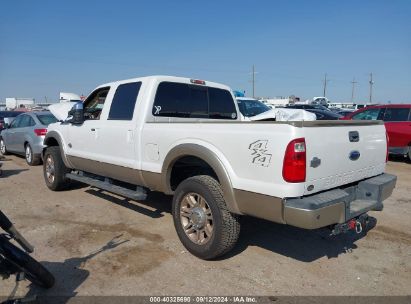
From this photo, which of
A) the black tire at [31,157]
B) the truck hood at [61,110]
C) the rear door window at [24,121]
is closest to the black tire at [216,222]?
the truck hood at [61,110]

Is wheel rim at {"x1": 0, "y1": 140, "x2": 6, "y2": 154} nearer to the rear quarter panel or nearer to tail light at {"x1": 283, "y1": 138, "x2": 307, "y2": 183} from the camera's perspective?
the rear quarter panel

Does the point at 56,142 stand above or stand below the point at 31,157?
above

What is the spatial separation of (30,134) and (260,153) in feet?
28.8

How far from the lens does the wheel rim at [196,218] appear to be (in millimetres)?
3941

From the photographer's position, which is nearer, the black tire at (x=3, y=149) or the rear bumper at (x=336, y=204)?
the rear bumper at (x=336, y=204)

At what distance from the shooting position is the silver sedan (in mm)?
10047

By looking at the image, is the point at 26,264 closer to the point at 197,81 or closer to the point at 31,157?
the point at 197,81

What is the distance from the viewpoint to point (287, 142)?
3078 millimetres

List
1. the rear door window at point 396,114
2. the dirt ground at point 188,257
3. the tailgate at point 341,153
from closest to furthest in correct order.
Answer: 1. the tailgate at point 341,153
2. the dirt ground at point 188,257
3. the rear door window at point 396,114

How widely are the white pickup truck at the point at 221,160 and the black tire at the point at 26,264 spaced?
4.97 ft

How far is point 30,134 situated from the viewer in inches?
402

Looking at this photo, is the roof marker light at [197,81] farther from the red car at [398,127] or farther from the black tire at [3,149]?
the black tire at [3,149]

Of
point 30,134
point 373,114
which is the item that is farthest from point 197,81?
point 373,114

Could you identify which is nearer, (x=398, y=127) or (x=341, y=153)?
(x=341, y=153)
